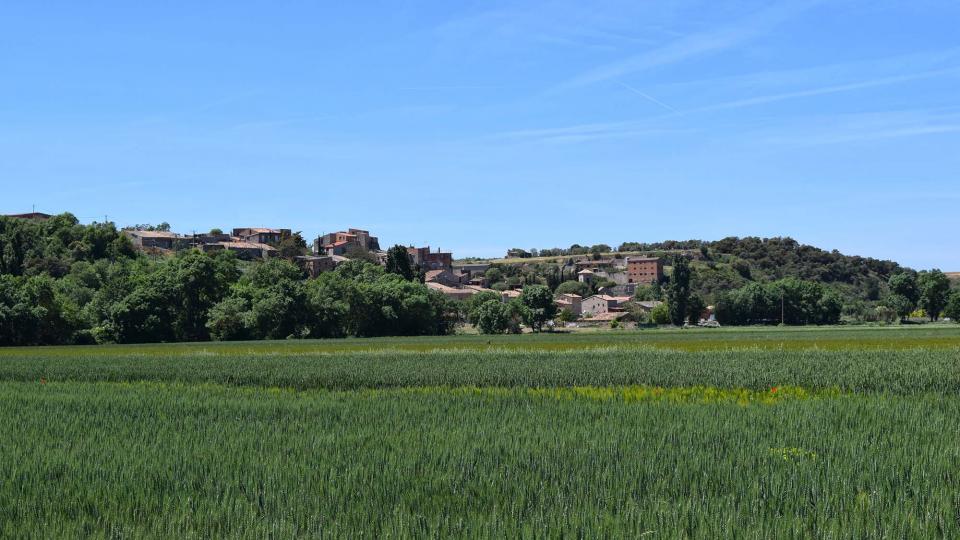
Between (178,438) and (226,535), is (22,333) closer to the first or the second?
(178,438)

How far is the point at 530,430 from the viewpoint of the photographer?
16344mm

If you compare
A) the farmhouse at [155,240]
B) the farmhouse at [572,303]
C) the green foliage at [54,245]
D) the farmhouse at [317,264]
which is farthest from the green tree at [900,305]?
the farmhouse at [155,240]

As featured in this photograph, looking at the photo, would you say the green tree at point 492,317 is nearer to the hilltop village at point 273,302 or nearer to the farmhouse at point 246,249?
the hilltop village at point 273,302

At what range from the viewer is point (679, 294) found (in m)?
132

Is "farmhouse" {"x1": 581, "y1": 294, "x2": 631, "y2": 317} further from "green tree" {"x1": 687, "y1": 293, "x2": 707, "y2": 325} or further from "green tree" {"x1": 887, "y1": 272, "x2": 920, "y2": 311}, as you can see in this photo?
"green tree" {"x1": 887, "y1": 272, "x2": 920, "y2": 311}

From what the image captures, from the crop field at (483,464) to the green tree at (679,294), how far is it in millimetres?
105550

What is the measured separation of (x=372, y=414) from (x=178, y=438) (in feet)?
15.4

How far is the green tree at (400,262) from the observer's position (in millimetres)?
124625

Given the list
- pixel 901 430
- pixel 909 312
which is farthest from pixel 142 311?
pixel 909 312

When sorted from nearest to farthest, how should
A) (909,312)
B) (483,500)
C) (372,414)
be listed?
(483,500) < (372,414) < (909,312)

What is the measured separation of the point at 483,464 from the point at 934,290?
488 ft

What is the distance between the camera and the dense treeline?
7988 centimetres

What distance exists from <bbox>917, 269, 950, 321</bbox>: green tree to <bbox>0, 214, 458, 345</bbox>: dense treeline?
8449 centimetres

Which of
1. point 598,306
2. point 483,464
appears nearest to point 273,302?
point 483,464
